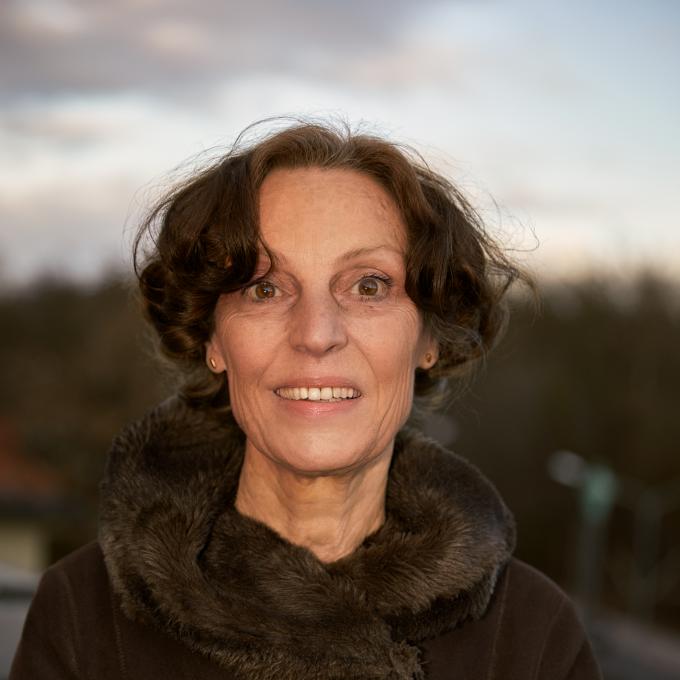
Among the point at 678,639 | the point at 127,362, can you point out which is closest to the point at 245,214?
the point at 127,362

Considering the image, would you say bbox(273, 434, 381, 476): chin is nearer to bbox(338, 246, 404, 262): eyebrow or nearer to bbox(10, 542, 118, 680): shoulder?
bbox(338, 246, 404, 262): eyebrow

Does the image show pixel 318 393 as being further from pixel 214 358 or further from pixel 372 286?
pixel 214 358

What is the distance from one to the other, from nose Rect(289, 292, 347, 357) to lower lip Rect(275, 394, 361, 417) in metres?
0.11

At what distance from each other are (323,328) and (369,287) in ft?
0.66

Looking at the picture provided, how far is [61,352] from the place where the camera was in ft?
142

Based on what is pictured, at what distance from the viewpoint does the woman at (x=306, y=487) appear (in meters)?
2.50

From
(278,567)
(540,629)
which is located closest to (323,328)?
(278,567)

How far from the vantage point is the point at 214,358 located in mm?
2854

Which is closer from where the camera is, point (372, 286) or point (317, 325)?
point (317, 325)

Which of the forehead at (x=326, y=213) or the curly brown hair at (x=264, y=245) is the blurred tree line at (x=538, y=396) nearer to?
the curly brown hair at (x=264, y=245)

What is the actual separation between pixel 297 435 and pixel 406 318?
394 mm

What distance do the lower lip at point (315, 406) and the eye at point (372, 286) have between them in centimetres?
26

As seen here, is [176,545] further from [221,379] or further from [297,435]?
[221,379]

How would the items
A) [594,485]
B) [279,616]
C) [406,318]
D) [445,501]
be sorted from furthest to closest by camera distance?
[594,485] < [445,501] < [406,318] < [279,616]
